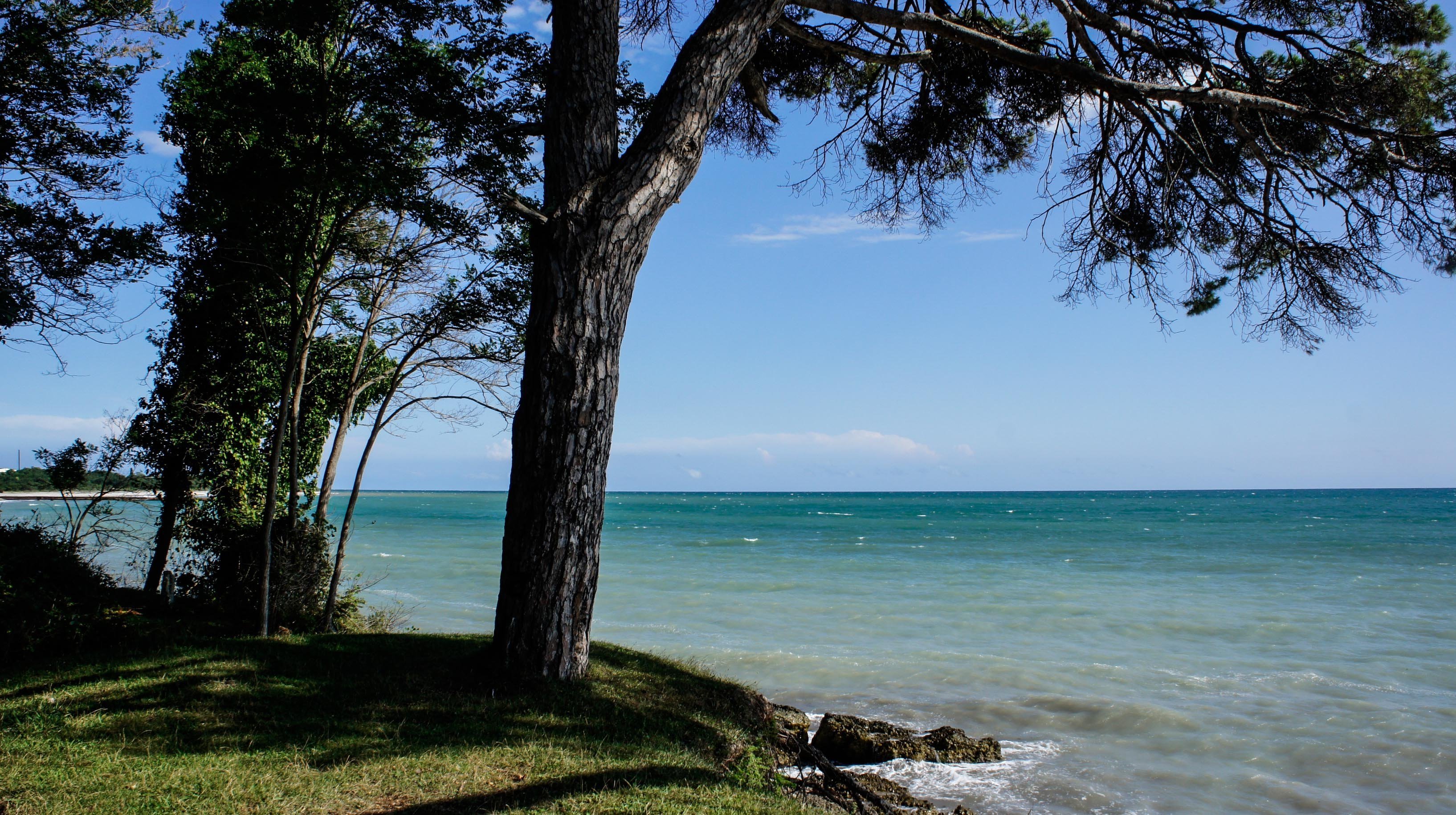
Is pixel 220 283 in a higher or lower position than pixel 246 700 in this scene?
higher

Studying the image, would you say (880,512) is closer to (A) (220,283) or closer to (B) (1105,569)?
(B) (1105,569)

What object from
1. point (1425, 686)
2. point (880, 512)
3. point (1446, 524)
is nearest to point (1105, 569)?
point (1425, 686)

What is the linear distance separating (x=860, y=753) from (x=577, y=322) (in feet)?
13.3

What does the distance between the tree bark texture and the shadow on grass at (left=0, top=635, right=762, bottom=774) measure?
0.39m

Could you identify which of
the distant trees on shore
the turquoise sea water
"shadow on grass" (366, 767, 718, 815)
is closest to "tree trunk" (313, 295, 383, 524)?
the distant trees on shore

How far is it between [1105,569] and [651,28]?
1942cm

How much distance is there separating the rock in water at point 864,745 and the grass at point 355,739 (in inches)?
41.6

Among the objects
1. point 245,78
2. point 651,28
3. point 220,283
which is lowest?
point 220,283

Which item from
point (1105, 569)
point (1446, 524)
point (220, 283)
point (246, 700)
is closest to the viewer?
point (246, 700)

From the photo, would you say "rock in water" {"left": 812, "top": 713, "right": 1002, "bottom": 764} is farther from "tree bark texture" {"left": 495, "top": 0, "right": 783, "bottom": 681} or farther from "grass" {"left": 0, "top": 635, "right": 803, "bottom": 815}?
"tree bark texture" {"left": 495, "top": 0, "right": 783, "bottom": 681}

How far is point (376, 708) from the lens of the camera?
442 centimetres

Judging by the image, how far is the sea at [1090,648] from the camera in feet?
20.1

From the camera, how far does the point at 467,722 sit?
4.21m

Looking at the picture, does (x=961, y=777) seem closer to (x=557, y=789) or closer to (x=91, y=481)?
(x=557, y=789)
